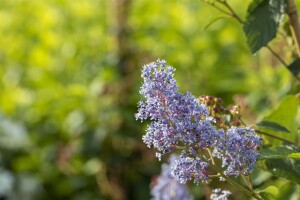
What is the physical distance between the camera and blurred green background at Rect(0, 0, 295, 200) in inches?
186

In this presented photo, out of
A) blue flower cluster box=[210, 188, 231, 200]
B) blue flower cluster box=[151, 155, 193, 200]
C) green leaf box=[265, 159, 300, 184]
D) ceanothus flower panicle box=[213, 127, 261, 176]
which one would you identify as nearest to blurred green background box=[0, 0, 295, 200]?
blue flower cluster box=[151, 155, 193, 200]

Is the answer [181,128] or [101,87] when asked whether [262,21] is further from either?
[101,87]

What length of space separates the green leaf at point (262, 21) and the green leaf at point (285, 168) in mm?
319

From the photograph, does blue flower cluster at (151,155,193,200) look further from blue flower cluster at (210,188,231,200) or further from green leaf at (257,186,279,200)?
green leaf at (257,186,279,200)

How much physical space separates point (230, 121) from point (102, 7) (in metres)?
4.86

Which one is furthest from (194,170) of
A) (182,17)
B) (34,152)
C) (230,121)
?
(182,17)

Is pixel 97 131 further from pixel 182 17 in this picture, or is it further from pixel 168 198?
pixel 168 198

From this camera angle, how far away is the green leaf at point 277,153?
5.54 feet

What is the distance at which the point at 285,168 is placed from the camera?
6.56 feet

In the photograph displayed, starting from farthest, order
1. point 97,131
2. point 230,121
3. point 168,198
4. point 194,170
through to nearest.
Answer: point 97,131 < point 168,198 < point 230,121 < point 194,170

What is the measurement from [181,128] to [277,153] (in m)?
0.25

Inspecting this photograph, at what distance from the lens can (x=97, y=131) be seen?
4766 millimetres

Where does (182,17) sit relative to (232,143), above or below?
above

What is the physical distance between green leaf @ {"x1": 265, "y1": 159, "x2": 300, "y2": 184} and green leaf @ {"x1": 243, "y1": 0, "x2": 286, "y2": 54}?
32cm
